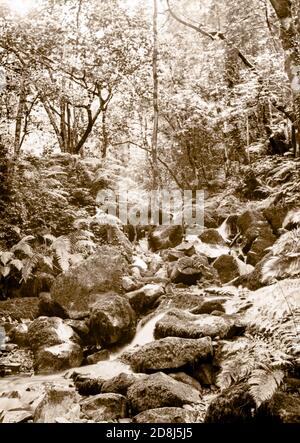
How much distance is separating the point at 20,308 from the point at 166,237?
210 inches

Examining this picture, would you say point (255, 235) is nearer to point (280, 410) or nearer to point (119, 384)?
point (119, 384)

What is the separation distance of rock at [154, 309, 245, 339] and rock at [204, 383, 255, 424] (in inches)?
99.3

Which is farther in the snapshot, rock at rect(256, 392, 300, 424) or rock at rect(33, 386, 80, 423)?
rock at rect(33, 386, 80, 423)

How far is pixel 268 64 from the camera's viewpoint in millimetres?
11609

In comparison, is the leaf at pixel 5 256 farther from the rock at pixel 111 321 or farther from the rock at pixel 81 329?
the rock at pixel 111 321

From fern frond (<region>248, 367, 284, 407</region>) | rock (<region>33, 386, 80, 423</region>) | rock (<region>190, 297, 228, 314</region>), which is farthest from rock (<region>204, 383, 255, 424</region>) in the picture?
rock (<region>190, 297, 228, 314</region>)

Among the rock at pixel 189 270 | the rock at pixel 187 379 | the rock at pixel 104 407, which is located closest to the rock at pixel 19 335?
the rock at pixel 104 407

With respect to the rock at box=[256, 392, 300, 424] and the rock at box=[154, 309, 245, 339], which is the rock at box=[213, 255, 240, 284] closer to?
the rock at box=[154, 309, 245, 339]

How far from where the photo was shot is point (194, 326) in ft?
22.2

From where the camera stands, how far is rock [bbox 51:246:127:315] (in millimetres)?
8180

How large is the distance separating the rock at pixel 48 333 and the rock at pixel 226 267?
404cm

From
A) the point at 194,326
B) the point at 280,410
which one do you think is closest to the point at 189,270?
the point at 194,326

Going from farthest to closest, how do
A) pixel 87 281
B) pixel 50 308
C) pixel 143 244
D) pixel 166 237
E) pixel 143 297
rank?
pixel 143 244 → pixel 166 237 → pixel 143 297 → pixel 87 281 → pixel 50 308

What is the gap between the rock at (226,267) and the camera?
31.8 feet
